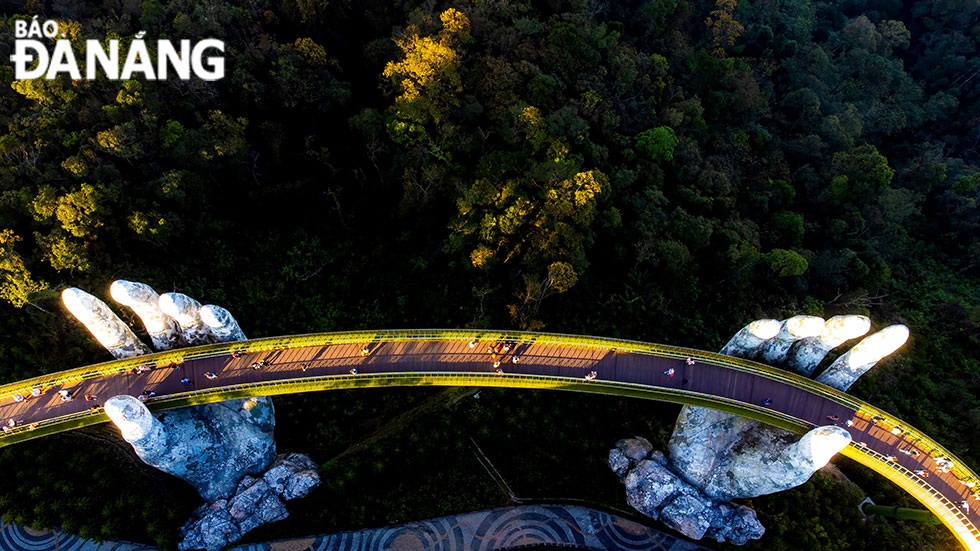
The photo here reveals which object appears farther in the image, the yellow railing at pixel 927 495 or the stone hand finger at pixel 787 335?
the yellow railing at pixel 927 495

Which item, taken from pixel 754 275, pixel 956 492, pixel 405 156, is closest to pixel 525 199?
pixel 405 156

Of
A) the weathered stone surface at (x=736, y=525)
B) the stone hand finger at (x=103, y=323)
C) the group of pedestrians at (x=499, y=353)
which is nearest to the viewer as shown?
the stone hand finger at (x=103, y=323)

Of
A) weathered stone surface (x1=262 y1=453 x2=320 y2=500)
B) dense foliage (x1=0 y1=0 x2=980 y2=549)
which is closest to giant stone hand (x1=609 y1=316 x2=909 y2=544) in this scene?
dense foliage (x1=0 y1=0 x2=980 y2=549)

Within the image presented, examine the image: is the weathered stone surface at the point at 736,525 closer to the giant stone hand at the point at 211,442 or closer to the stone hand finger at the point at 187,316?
the giant stone hand at the point at 211,442

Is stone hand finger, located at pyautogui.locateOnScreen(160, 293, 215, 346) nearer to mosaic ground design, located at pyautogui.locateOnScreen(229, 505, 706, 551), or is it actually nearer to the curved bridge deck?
the curved bridge deck

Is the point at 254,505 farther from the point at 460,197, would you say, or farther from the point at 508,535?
the point at 460,197

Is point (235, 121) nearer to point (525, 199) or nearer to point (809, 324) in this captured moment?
point (525, 199)

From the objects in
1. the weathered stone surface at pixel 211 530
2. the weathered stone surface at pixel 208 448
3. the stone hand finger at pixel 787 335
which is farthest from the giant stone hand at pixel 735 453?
the weathered stone surface at pixel 211 530
